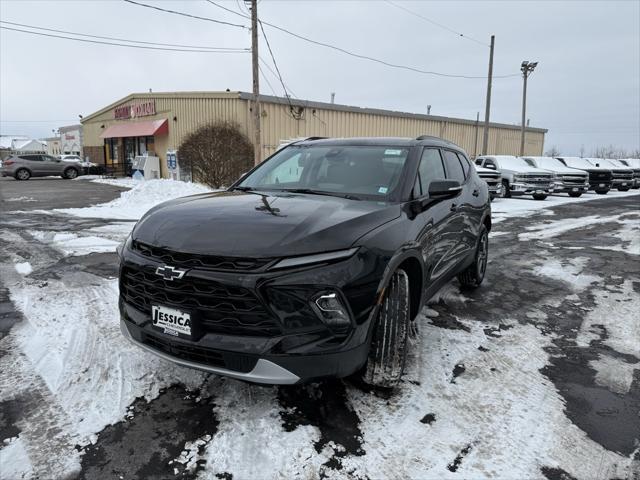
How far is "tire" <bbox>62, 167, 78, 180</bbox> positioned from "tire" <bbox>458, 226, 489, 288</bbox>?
2992cm

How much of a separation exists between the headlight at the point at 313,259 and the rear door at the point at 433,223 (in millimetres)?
934

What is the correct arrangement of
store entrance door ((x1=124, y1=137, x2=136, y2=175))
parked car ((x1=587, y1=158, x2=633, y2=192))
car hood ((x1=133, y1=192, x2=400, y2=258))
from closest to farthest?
car hood ((x1=133, y1=192, x2=400, y2=258)), parked car ((x1=587, y1=158, x2=633, y2=192)), store entrance door ((x1=124, y1=137, x2=136, y2=175))

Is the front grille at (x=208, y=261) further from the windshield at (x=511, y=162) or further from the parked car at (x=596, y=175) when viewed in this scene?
the parked car at (x=596, y=175)

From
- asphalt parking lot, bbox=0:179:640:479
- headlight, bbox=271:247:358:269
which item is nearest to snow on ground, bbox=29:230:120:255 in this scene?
asphalt parking lot, bbox=0:179:640:479

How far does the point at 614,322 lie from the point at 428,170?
2600 millimetres

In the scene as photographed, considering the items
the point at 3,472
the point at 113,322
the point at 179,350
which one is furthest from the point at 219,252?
the point at 113,322

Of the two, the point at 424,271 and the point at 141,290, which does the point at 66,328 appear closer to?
the point at 141,290

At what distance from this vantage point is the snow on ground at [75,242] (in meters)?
A: 7.27

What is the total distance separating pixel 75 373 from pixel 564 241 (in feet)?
30.1

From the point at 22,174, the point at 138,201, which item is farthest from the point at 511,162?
the point at 22,174

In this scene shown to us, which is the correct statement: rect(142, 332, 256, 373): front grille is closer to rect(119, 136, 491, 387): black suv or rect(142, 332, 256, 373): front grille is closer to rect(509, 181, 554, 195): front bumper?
rect(119, 136, 491, 387): black suv

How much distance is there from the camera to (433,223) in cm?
362

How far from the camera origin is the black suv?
7.75 feet

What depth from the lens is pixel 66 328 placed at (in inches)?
158
